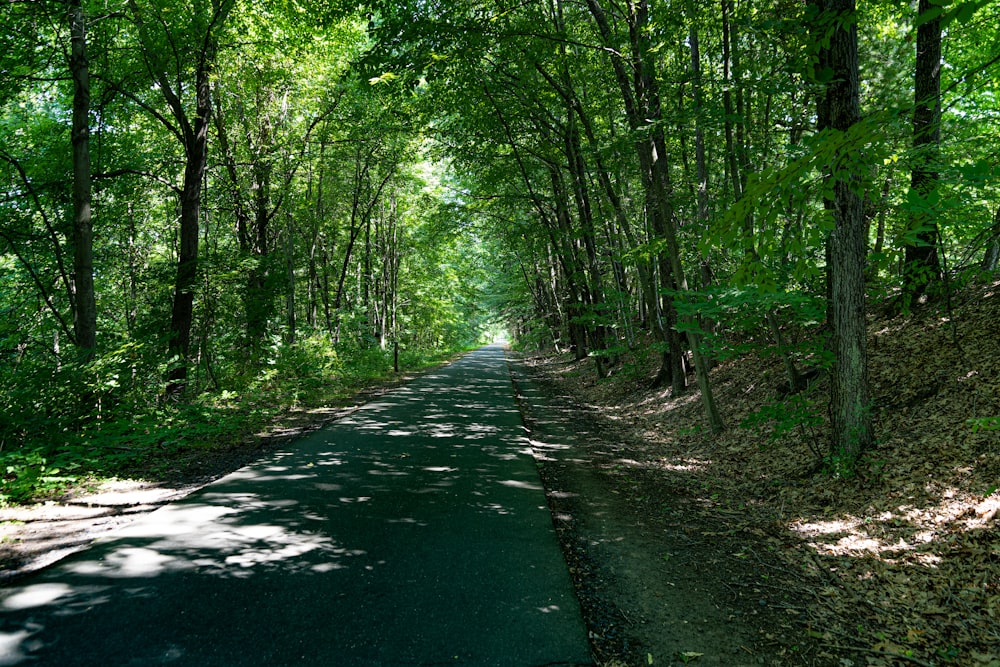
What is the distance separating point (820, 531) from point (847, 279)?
A: 2.57 meters

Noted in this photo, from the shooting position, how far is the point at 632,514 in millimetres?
5188

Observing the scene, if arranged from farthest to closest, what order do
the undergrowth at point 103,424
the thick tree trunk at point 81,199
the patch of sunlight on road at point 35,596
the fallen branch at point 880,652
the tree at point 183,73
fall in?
the tree at point 183,73 < the thick tree trunk at point 81,199 < the undergrowth at point 103,424 < the patch of sunlight on road at point 35,596 < the fallen branch at point 880,652

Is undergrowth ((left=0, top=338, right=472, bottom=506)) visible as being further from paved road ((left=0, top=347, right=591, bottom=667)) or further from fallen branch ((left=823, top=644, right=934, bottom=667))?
fallen branch ((left=823, top=644, right=934, bottom=667))

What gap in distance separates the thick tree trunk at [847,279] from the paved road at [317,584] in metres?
3.45

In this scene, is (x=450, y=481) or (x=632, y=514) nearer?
(x=632, y=514)

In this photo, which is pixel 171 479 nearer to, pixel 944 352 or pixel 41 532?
pixel 41 532

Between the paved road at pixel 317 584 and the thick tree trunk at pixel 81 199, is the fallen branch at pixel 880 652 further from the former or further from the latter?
the thick tree trunk at pixel 81 199

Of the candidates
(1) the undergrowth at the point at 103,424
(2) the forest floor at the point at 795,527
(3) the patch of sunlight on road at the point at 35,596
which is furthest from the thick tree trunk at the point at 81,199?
(3) the patch of sunlight on road at the point at 35,596

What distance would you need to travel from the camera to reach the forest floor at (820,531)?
9.95 ft

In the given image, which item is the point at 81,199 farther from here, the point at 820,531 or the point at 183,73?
the point at 820,531

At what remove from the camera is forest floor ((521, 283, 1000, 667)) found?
119 inches

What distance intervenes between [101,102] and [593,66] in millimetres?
12040

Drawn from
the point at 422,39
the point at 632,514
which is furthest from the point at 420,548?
the point at 422,39

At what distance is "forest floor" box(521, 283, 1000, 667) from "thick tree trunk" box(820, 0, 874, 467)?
31 centimetres
